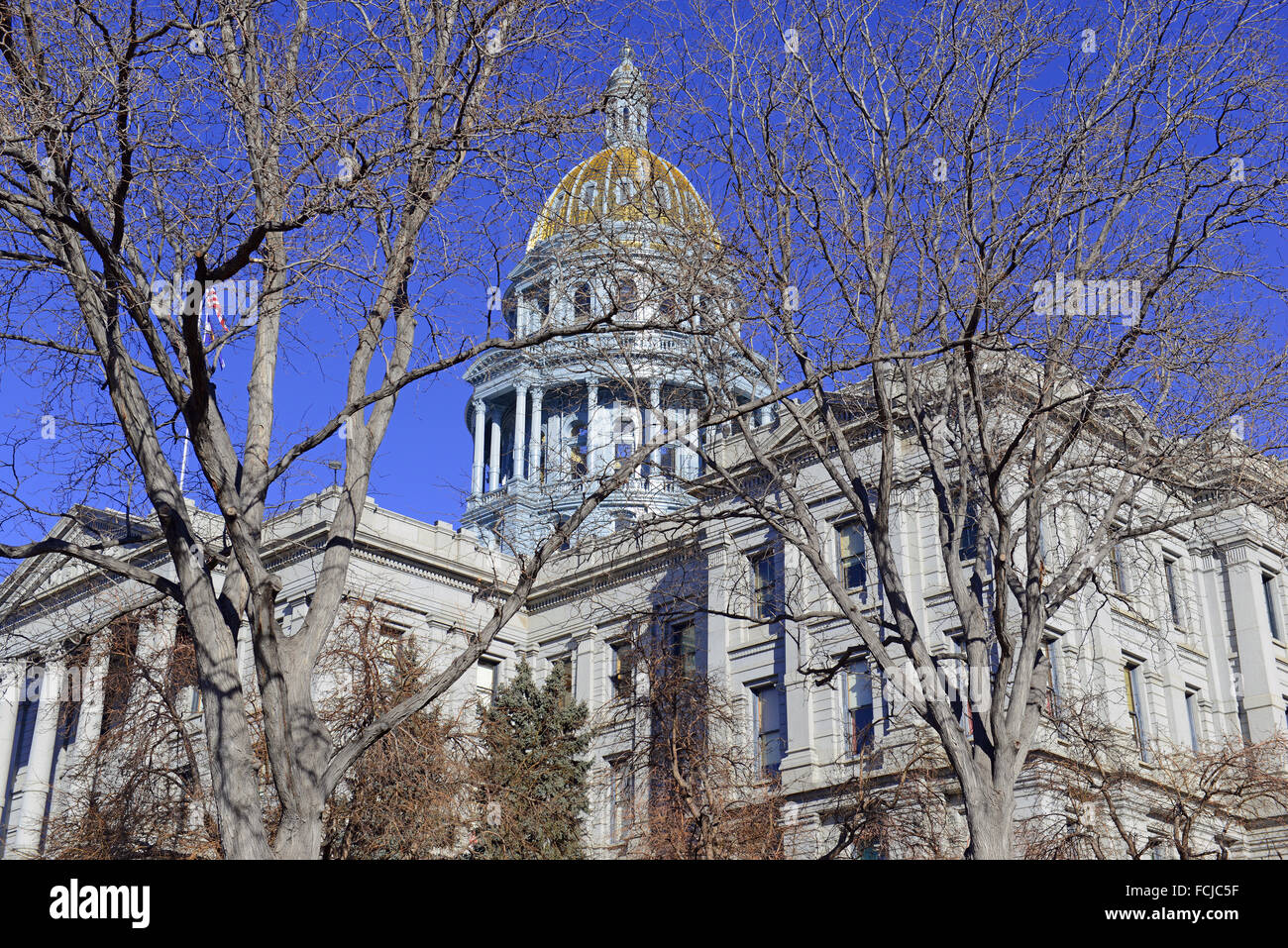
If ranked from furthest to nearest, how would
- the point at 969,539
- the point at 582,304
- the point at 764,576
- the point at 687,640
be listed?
the point at 687,640 < the point at 764,576 < the point at 969,539 < the point at 582,304

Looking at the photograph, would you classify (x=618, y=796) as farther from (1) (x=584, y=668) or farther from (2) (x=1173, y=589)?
(2) (x=1173, y=589)

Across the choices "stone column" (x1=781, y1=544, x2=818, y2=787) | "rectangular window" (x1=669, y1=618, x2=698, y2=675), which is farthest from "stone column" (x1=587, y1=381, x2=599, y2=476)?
"stone column" (x1=781, y1=544, x2=818, y2=787)

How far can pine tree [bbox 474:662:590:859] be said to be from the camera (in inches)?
1043

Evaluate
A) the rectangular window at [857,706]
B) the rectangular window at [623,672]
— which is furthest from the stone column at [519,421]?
the rectangular window at [857,706]

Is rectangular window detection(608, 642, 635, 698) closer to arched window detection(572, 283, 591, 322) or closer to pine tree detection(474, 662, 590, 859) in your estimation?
pine tree detection(474, 662, 590, 859)

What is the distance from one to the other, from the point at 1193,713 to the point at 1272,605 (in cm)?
492

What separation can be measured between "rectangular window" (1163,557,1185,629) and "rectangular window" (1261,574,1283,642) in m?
2.61

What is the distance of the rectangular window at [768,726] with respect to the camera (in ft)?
120

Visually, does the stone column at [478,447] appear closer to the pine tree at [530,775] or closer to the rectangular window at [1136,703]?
the pine tree at [530,775]

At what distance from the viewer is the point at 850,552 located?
36562 millimetres

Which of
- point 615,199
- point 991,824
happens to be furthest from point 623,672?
point 991,824

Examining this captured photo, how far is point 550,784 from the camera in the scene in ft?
111

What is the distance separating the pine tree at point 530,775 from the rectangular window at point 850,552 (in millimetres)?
8062

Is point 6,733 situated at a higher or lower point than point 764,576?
lower
